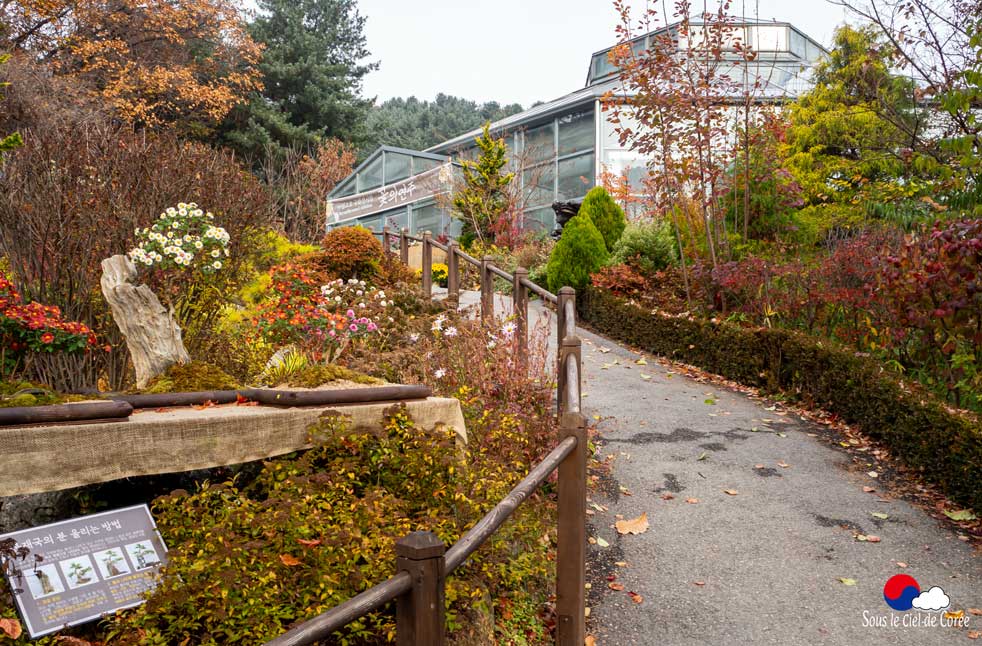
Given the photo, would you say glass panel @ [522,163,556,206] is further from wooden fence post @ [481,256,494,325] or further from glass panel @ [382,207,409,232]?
wooden fence post @ [481,256,494,325]

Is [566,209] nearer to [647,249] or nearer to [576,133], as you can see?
[576,133]

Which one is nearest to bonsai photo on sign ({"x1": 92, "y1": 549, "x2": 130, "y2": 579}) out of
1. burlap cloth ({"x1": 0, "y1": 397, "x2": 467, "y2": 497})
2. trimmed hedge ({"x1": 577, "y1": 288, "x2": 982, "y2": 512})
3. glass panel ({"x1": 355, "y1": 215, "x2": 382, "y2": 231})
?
burlap cloth ({"x1": 0, "y1": 397, "x2": 467, "y2": 497})

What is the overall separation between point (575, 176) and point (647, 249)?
31.1 feet

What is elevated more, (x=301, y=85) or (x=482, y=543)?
(x=301, y=85)

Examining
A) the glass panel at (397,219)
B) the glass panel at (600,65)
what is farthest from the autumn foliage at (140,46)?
the glass panel at (600,65)

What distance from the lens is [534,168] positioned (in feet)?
74.7

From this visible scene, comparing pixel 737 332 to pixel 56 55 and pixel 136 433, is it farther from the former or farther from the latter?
pixel 56 55

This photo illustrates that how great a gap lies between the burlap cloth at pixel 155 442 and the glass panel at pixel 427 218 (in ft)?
65.9

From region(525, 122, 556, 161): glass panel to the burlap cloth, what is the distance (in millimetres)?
19859

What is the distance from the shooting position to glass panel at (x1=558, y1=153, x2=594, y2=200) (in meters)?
21.8

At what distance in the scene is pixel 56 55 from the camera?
18172 millimetres

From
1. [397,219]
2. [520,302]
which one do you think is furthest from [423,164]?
[520,302]

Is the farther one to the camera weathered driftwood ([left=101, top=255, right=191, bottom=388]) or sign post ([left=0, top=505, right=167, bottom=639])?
weathered driftwood ([left=101, top=255, right=191, bottom=388])

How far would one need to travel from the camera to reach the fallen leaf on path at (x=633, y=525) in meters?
4.91
